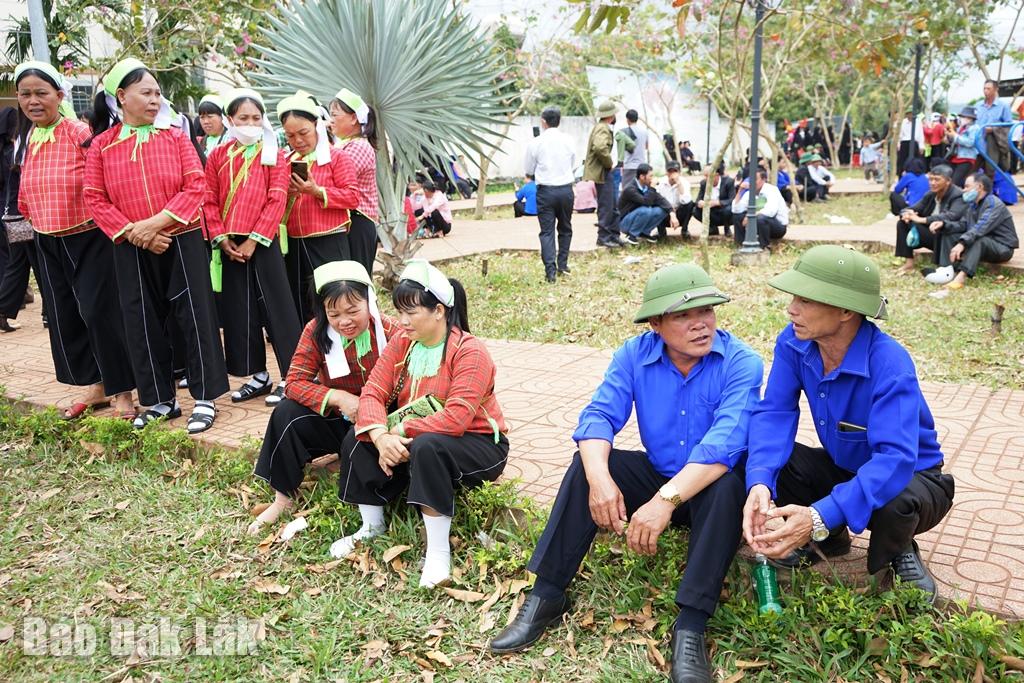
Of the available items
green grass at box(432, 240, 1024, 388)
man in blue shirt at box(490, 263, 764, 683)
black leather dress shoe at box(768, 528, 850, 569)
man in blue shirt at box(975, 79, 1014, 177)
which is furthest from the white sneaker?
man in blue shirt at box(490, 263, 764, 683)

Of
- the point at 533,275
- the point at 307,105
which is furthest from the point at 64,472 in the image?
the point at 533,275

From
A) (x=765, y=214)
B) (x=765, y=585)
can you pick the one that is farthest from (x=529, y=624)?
(x=765, y=214)

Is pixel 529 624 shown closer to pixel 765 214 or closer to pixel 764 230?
pixel 764 230

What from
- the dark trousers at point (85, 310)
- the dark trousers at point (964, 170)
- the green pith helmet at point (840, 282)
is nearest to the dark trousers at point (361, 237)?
the dark trousers at point (85, 310)

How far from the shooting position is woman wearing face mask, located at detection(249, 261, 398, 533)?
3908 millimetres

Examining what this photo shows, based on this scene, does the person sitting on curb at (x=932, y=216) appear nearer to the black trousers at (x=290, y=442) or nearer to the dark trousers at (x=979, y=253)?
the dark trousers at (x=979, y=253)

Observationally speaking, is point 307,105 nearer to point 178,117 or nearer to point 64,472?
point 178,117

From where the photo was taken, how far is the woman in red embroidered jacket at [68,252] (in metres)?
4.93

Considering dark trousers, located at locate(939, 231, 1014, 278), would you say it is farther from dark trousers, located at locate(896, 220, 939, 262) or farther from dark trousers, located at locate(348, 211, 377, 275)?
dark trousers, located at locate(348, 211, 377, 275)

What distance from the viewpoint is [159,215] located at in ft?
15.7

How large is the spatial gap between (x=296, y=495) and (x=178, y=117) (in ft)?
7.89

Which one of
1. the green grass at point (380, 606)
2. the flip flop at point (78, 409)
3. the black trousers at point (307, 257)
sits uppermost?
the black trousers at point (307, 257)

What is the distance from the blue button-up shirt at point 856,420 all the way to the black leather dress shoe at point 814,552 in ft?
0.95

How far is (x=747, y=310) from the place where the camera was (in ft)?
25.3
